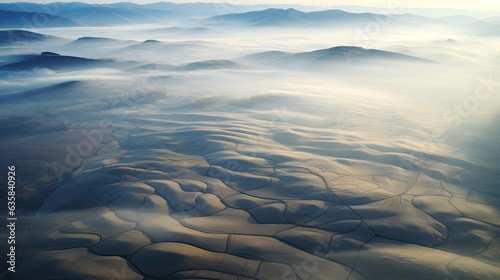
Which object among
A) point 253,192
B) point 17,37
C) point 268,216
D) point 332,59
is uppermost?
point 17,37

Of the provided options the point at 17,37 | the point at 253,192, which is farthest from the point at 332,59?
the point at 17,37

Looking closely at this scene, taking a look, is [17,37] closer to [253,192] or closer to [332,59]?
[332,59]

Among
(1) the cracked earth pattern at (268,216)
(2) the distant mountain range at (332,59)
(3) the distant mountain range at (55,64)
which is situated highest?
(2) the distant mountain range at (332,59)

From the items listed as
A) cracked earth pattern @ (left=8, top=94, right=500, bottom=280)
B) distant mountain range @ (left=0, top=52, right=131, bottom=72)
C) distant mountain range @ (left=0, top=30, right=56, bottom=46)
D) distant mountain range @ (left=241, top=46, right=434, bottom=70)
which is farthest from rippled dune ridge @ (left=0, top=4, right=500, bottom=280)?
distant mountain range @ (left=0, top=30, right=56, bottom=46)

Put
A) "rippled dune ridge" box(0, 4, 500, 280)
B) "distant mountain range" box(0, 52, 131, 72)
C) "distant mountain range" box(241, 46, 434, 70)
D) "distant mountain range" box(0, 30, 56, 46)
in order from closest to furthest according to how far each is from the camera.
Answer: "rippled dune ridge" box(0, 4, 500, 280)
"distant mountain range" box(0, 52, 131, 72)
"distant mountain range" box(241, 46, 434, 70)
"distant mountain range" box(0, 30, 56, 46)

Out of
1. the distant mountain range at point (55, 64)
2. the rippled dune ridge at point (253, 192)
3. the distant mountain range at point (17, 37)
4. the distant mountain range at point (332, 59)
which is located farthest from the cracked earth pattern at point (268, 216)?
the distant mountain range at point (17, 37)

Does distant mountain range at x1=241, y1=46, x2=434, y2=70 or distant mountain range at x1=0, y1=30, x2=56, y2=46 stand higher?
distant mountain range at x1=0, y1=30, x2=56, y2=46

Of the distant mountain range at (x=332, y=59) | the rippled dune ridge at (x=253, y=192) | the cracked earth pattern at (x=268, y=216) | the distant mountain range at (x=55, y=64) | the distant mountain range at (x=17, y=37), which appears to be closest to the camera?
the cracked earth pattern at (x=268, y=216)

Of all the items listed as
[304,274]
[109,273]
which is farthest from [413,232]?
[109,273]

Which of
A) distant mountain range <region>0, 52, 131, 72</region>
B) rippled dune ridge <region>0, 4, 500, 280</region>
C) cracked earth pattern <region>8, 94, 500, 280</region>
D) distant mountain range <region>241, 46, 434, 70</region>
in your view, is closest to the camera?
cracked earth pattern <region>8, 94, 500, 280</region>

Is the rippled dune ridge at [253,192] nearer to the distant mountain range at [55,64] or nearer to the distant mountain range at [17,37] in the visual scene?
the distant mountain range at [55,64]

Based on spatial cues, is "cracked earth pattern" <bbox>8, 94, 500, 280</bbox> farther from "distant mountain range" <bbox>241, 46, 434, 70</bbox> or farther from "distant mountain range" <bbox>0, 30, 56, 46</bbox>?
"distant mountain range" <bbox>0, 30, 56, 46</bbox>

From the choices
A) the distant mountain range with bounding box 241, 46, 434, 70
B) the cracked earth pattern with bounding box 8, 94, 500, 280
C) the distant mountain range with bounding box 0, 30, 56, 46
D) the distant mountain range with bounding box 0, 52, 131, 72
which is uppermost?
the distant mountain range with bounding box 0, 30, 56, 46
